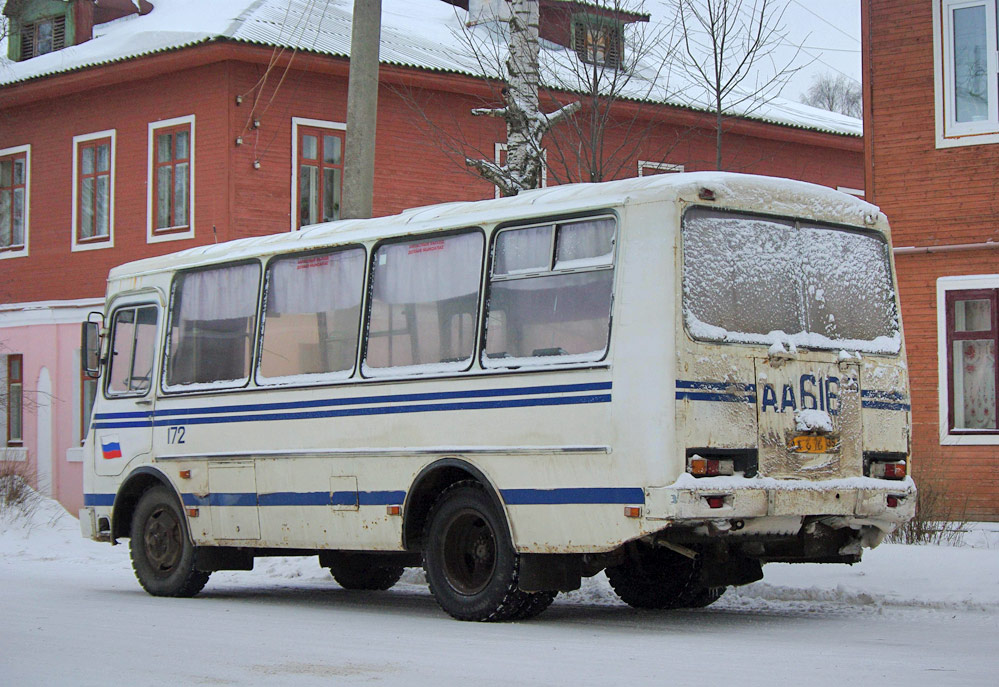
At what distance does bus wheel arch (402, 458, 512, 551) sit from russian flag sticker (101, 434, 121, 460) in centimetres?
402

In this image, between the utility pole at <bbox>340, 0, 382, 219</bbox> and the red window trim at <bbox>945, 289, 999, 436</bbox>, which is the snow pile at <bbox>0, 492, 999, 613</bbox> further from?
the utility pole at <bbox>340, 0, 382, 219</bbox>

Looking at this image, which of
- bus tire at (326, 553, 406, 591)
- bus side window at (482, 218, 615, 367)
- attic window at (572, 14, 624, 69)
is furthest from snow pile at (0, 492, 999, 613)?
attic window at (572, 14, 624, 69)

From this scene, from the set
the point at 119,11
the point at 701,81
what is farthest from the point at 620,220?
the point at 119,11

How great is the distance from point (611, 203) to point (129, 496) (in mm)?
6180

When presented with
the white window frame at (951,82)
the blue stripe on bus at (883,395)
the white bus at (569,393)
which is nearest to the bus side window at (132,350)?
the white bus at (569,393)

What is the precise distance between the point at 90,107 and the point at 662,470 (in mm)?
20585

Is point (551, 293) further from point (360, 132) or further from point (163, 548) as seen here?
point (360, 132)

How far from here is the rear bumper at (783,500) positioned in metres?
9.41

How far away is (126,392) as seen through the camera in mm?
14383

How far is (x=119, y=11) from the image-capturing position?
99.6 ft

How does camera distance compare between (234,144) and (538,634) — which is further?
(234,144)

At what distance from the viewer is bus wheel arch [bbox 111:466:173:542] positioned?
14.0m

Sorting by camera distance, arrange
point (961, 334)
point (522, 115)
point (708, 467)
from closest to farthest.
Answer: point (708, 467) → point (522, 115) → point (961, 334)

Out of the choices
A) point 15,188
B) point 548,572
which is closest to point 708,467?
point 548,572
